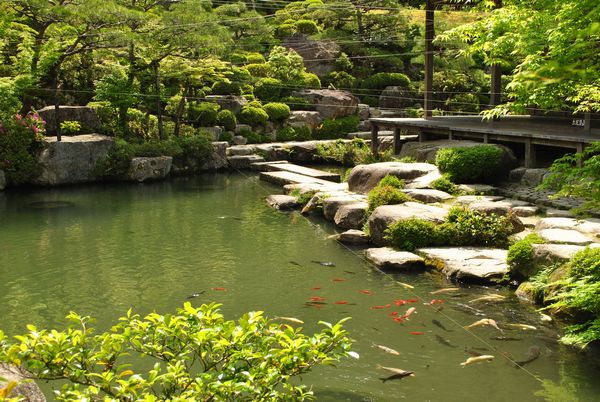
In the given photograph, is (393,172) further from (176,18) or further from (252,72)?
(252,72)

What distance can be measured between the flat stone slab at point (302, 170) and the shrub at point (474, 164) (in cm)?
609

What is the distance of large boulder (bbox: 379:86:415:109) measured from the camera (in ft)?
127

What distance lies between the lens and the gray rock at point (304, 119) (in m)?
35.0

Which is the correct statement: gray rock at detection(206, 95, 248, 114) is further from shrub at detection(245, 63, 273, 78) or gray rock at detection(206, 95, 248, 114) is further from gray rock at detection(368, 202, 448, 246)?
gray rock at detection(368, 202, 448, 246)

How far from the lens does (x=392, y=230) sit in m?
15.2

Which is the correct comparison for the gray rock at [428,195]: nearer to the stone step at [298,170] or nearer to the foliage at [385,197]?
the foliage at [385,197]

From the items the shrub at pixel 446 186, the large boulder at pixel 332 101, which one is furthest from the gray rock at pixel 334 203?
the large boulder at pixel 332 101

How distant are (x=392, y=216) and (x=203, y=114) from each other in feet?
60.0

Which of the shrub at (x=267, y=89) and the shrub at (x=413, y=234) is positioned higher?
the shrub at (x=267, y=89)

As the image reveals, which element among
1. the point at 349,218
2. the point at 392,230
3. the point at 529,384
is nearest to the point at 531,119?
the point at 349,218

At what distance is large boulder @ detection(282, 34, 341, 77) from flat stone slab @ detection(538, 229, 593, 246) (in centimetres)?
2872

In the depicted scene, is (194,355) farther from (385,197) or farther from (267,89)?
(267,89)

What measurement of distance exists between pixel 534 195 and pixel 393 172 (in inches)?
176

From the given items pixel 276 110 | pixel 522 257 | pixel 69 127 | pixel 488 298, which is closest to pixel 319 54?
pixel 276 110
